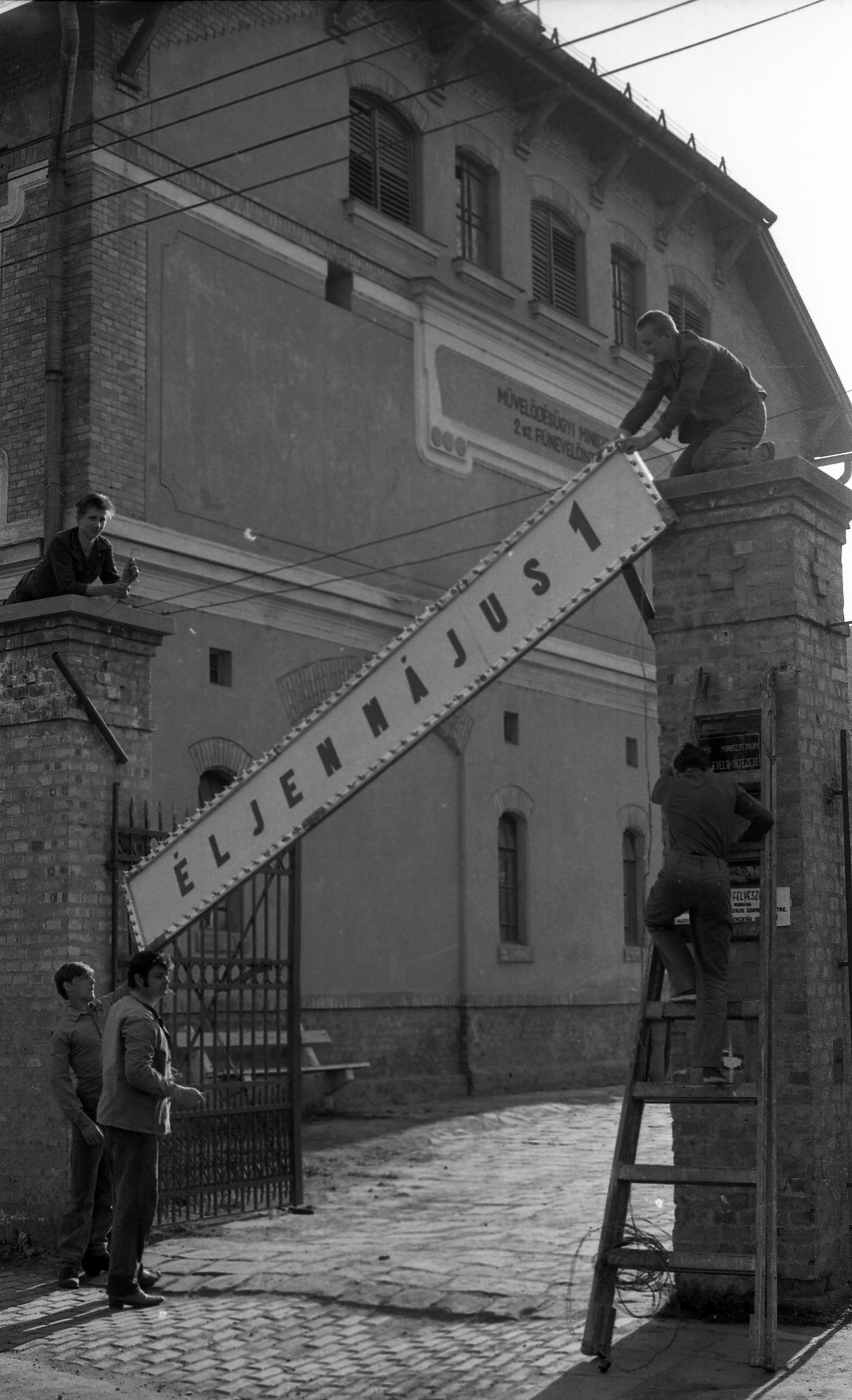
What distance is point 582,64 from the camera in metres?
23.3

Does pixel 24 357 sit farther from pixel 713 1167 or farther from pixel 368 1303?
pixel 713 1167

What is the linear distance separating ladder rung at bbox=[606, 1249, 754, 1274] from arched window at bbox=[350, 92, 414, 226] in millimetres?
15877

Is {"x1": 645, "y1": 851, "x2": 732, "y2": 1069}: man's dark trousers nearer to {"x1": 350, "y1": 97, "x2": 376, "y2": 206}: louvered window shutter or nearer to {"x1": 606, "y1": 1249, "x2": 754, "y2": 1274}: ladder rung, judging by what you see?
{"x1": 606, "y1": 1249, "x2": 754, "y2": 1274}: ladder rung

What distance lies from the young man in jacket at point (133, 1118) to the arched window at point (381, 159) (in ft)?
46.4

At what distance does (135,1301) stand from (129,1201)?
0.50 meters

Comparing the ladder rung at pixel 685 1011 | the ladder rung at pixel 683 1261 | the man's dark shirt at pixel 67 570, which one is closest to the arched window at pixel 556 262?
the man's dark shirt at pixel 67 570

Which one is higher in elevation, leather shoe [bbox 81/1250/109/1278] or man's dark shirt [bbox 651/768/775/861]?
man's dark shirt [bbox 651/768/775/861]

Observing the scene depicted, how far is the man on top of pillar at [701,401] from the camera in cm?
800

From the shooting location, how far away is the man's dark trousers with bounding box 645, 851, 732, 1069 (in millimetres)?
7172

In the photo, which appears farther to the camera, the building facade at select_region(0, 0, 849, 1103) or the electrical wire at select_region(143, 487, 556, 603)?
the electrical wire at select_region(143, 487, 556, 603)

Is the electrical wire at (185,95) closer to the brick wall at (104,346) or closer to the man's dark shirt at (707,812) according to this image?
the brick wall at (104,346)

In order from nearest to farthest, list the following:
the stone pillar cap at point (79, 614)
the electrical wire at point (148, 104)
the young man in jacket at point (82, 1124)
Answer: the young man in jacket at point (82, 1124)
the stone pillar cap at point (79, 614)
the electrical wire at point (148, 104)

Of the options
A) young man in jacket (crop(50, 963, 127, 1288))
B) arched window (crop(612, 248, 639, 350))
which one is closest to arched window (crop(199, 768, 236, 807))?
young man in jacket (crop(50, 963, 127, 1288))

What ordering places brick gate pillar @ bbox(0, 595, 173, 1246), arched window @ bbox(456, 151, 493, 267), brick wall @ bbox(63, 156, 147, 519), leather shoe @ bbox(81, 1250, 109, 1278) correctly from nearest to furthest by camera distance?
leather shoe @ bbox(81, 1250, 109, 1278) → brick gate pillar @ bbox(0, 595, 173, 1246) → brick wall @ bbox(63, 156, 147, 519) → arched window @ bbox(456, 151, 493, 267)
